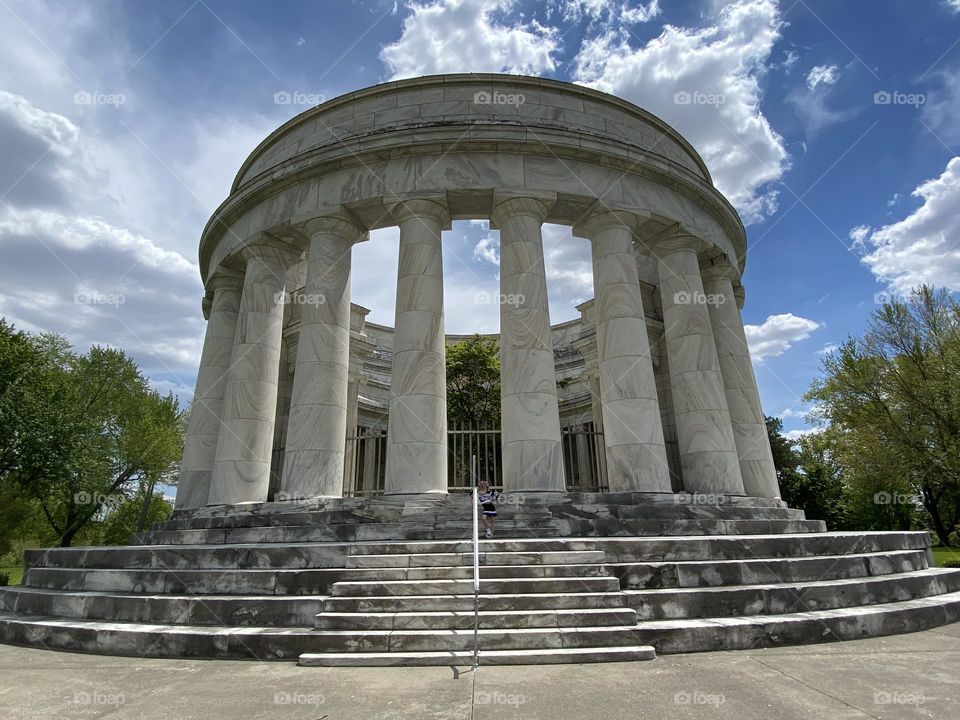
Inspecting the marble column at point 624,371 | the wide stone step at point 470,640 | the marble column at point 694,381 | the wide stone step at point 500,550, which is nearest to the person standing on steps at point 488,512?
the wide stone step at point 500,550

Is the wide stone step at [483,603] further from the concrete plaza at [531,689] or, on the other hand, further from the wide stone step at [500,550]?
the wide stone step at [500,550]

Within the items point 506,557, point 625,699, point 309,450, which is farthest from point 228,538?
point 625,699

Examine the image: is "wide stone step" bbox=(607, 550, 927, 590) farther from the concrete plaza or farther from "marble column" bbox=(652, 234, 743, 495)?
"marble column" bbox=(652, 234, 743, 495)

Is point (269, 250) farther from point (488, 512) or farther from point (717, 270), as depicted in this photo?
point (717, 270)

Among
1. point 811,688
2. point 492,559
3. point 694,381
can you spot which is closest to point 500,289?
point 694,381

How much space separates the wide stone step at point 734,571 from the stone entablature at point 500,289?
6029 mm

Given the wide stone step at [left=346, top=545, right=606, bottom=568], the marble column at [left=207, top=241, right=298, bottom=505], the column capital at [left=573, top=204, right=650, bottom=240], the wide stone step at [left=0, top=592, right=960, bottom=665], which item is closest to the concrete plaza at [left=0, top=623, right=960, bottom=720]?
the wide stone step at [left=0, top=592, right=960, bottom=665]

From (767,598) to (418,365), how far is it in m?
12.3

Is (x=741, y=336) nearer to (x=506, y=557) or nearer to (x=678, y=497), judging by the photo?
(x=678, y=497)

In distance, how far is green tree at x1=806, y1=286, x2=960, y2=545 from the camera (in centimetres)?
3650

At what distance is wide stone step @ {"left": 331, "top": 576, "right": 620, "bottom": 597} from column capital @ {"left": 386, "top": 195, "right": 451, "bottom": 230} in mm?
14310

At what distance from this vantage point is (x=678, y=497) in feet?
58.9

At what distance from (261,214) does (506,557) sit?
767 inches

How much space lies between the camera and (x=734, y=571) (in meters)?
11.8
